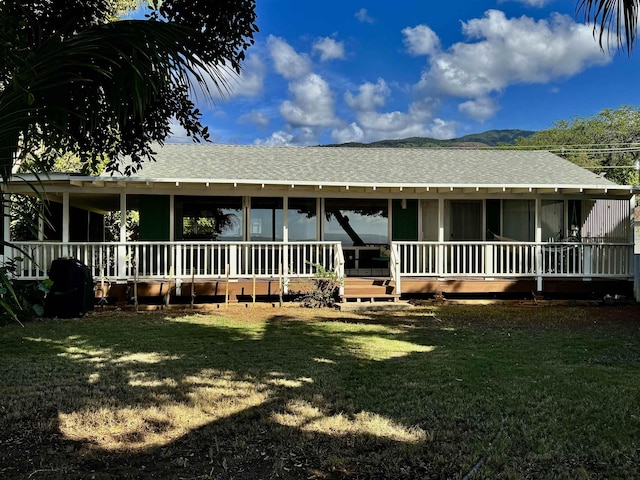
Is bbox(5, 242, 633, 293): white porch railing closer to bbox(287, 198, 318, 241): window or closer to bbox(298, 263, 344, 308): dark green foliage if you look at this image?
bbox(298, 263, 344, 308): dark green foliage

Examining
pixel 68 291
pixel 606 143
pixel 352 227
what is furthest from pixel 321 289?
pixel 606 143

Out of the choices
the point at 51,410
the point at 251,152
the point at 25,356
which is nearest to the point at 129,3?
the point at 251,152

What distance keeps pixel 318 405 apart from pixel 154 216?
931 centimetres

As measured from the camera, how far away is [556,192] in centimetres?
1198

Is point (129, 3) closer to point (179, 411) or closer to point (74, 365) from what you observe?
point (74, 365)

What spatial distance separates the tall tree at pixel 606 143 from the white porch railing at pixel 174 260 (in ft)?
104

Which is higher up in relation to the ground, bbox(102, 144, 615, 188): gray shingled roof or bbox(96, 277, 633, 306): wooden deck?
bbox(102, 144, 615, 188): gray shingled roof

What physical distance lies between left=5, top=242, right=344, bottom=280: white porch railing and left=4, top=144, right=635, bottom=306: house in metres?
0.04

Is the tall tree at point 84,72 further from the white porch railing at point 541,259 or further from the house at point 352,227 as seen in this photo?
the white porch railing at point 541,259

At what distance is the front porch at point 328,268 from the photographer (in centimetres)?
1081

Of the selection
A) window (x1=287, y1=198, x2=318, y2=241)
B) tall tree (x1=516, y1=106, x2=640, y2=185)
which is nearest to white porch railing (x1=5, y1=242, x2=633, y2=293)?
window (x1=287, y1=198, x2=318, y2=241)

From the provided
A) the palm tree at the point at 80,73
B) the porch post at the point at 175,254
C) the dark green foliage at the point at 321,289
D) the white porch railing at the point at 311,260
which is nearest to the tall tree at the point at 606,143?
the white porch railing at the point at 311,260

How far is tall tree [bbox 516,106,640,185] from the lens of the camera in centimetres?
3600

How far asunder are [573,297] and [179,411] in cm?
1099
